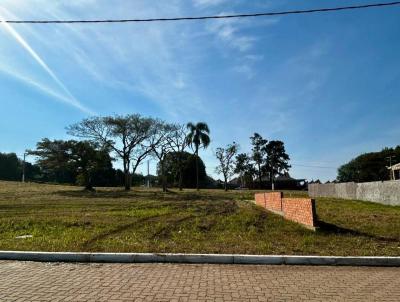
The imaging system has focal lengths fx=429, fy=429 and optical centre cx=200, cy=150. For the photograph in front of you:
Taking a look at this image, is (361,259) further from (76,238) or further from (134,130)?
(134,130)

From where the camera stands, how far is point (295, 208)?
14.7 metres

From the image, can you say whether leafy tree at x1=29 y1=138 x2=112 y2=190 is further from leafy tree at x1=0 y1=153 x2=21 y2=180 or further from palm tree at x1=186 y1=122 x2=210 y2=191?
leafy tree at x1=0 y1=153 x2=21 y2=180

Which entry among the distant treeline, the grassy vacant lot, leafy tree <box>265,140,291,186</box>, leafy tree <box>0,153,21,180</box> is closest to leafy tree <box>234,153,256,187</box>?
leafy tree <box>265,140,291,186</box>

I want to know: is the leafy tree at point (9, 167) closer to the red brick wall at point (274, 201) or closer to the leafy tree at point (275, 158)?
the leafy tree at point (275, 158)

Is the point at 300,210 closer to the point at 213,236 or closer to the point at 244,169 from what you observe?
the point at 213,236

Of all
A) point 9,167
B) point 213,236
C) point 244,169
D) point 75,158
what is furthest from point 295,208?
point 9,167

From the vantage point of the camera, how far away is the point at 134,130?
176 feet

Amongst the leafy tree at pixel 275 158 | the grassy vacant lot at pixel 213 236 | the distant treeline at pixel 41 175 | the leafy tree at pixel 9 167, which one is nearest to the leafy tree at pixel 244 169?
the leafy tree at pixel 275 158

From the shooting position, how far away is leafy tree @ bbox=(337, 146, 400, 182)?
8700 cm

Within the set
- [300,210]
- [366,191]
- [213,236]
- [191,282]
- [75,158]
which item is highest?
[75,158]

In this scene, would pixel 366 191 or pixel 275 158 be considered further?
pixel 275 158

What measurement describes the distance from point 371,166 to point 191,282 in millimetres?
91937

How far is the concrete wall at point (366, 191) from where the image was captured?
24.5 m

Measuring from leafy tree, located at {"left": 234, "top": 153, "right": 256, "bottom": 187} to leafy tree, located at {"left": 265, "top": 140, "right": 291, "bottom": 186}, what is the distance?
4.20 metres
